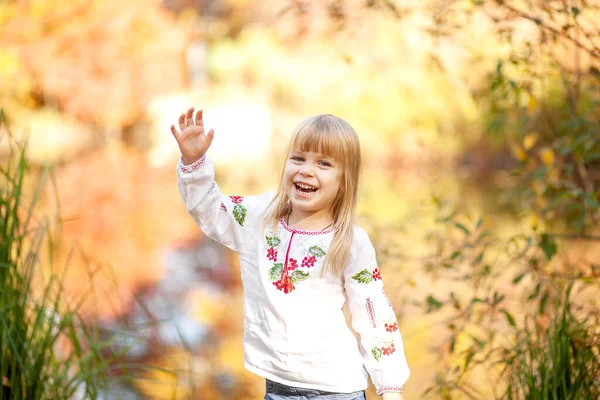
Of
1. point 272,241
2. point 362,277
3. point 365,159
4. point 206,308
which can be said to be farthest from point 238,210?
point 365,159

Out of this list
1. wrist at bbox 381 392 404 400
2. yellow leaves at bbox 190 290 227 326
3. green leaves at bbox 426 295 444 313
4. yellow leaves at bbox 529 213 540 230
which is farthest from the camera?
yellow leaves at bbox 190 290 227 326

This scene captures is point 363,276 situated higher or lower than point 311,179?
lower

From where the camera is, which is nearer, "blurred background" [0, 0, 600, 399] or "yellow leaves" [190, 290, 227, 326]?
"blurred background" [0, 0, 600, 399]

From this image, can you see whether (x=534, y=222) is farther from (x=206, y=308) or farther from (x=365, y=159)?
(x=365, y=159)

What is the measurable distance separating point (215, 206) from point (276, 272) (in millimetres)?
211

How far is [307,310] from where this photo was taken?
5.80ft

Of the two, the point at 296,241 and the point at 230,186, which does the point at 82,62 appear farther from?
the point at 296,241

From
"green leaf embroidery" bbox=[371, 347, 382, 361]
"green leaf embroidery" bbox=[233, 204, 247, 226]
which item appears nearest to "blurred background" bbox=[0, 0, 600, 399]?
→ "green leaf embroidery" bbox=[233, 204, 247, 226]

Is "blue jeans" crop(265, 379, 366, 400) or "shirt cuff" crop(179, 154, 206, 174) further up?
"shirt cuff" crop(179, 154, 206, 174)

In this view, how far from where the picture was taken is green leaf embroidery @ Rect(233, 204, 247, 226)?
6.08 feet

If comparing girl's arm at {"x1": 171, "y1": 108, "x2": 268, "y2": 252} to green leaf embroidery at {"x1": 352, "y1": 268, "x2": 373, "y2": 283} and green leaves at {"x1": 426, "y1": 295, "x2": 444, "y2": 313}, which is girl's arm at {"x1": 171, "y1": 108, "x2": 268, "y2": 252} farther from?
green leaves at {"x1": 426, "y1": 295, "x2": 444, "y2": 313}

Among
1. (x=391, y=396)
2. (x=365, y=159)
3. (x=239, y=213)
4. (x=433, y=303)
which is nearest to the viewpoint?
(x=391, y=396)

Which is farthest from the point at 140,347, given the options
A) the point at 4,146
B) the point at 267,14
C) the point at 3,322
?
the point at 267,14

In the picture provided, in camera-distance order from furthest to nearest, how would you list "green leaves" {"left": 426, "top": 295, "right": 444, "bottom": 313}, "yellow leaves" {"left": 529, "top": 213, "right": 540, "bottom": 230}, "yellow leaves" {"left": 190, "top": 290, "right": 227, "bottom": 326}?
"yellow leaves" {"left": 190, "top": 290, "right": 227, "bottom": 326} < "yellow leaves" {"left": 529, "top": 213, "right": 540, "bottom": 230} < "green leaves" {"left": 426, "top": 295, "right": 444, "bottom": 313}
